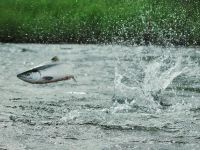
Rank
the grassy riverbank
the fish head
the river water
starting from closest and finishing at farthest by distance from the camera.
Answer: the river water < the fish head < the grassy riverbank

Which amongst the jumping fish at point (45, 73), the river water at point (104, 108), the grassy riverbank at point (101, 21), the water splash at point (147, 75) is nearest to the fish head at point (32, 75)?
the jumping fish at point (45, 73)

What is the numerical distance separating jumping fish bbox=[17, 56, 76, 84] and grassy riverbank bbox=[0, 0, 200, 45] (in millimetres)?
17738

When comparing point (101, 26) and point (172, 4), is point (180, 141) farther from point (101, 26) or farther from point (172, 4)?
point (172, 4)

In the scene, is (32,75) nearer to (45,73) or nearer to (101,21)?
(45,73)

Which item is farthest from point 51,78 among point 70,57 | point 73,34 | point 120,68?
point 73,34

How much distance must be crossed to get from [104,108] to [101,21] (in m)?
20.7

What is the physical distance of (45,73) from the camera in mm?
15094

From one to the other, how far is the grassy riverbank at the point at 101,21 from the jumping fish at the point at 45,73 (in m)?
17.7

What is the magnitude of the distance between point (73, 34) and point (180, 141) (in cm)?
2258

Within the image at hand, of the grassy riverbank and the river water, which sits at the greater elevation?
the grassy riverbank

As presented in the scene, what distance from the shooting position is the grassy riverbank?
3406 centimetres

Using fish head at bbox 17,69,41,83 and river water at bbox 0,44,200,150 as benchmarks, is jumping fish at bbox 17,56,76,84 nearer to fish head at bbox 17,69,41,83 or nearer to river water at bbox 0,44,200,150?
fish head at bbox 17,69,41,83

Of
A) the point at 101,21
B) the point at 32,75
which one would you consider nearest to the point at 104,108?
the point at 32,75

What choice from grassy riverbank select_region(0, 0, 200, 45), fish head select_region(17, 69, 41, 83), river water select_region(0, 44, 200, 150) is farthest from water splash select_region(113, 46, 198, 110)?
grassy riverbank select_region(0, 0, 200, 45)
